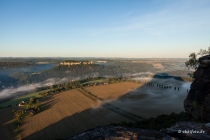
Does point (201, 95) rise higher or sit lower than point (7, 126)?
higher

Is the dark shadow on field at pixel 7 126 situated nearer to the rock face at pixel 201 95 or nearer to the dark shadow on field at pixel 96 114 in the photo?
the dark shadow on field at pixel 96 114

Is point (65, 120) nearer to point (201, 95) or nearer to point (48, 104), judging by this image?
point (48, 104)

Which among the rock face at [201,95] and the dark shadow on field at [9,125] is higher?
the rock face at [201,95]

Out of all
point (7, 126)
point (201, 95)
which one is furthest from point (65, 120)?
point (201, 95)

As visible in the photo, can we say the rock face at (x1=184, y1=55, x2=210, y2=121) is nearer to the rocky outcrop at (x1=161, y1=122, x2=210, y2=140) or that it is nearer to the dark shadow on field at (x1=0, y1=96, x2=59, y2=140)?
the rocky outcrop at (x1=161, y1=122, x2=210, y2=140)

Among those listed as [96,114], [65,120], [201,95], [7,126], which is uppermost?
[201,95]

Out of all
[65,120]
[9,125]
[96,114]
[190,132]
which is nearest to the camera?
[190,132]

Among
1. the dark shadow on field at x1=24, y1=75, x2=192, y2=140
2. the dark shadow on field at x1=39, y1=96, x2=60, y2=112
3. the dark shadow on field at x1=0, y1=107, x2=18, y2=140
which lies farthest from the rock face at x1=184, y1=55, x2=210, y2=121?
the dark shadow on field at x1=39, y1=96, x2=60, y2=112

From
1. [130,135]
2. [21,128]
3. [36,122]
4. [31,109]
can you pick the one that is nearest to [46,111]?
[31,109]

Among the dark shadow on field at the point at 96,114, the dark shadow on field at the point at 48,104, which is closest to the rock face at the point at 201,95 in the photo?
the dark shadow on field at the point at 96,114

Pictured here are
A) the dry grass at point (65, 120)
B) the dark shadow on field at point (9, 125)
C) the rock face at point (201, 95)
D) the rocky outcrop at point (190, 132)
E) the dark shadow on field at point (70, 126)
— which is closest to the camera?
the rocky outcrop at point (190, 132)
